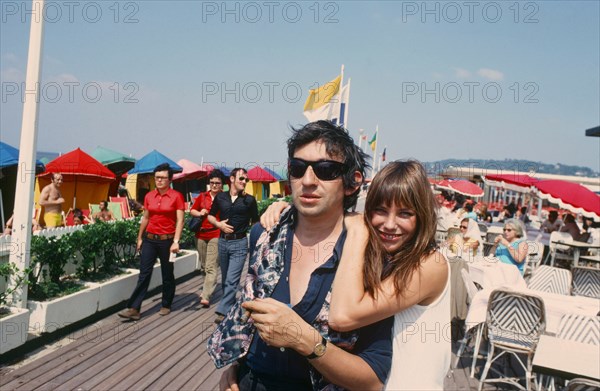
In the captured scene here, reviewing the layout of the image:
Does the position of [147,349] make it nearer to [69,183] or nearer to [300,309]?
[300,309]

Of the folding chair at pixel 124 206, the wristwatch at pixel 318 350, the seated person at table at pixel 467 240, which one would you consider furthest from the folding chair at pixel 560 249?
the folding chair at pixel 124 206

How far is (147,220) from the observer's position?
622 centimetres

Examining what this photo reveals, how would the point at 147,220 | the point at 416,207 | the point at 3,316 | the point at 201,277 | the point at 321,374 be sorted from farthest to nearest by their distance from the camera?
the point at 201,277 → the point at 147,220 → the point at 3,316 → the point at 416,207 → the point at 321,374

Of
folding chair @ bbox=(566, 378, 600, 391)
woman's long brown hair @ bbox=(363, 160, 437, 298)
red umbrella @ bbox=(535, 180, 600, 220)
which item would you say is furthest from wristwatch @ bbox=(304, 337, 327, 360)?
red umbrella @ bbox=(535, 180, 600, 220)

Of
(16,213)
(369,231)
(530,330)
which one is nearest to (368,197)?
(369,231)

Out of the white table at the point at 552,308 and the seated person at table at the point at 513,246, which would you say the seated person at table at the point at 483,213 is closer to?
the seated person at table at the point at 513,246

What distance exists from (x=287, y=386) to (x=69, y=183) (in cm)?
1414

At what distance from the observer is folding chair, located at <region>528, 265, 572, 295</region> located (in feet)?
21.6

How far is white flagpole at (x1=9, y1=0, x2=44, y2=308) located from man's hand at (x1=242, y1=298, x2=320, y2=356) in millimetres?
4391

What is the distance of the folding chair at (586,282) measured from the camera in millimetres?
7074

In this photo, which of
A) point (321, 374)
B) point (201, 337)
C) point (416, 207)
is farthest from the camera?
point (201, 337)

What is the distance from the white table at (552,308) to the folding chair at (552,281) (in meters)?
0.85

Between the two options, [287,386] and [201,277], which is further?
[201,277]

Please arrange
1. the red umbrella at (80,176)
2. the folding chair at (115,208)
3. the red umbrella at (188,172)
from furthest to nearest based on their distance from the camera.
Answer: the red umbrella at (188,172), the folding chair at (115,208), the red umbrella at (80,176)
